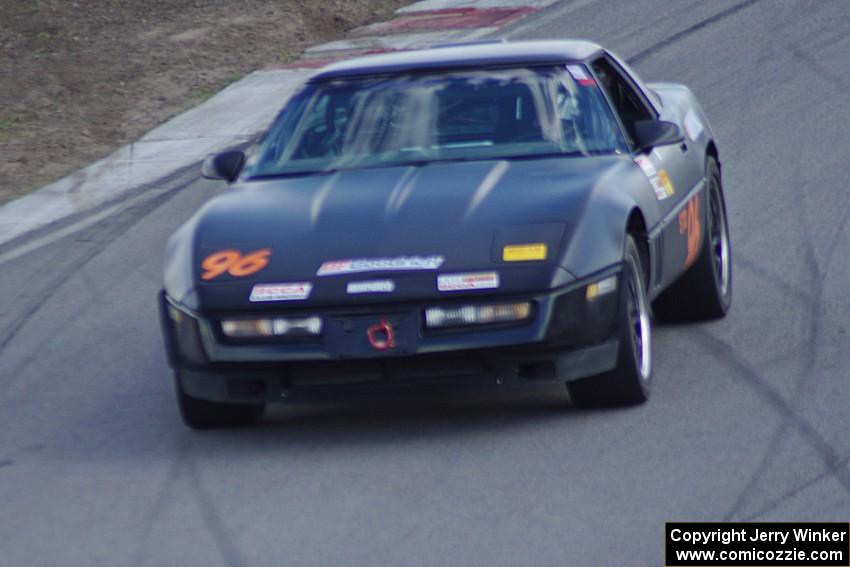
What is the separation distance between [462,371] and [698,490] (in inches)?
42.3

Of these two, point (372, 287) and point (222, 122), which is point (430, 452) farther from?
point (222, 122)

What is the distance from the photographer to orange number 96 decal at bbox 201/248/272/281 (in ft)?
20.8

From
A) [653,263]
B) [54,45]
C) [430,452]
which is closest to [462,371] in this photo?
[430,452]

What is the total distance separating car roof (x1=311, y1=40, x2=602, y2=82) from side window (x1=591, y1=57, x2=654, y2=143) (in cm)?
10

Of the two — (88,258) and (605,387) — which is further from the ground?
(605,387)

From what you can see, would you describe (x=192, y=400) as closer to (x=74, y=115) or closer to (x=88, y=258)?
(x=88, y=258)

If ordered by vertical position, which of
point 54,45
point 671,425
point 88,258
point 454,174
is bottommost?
point 54,45

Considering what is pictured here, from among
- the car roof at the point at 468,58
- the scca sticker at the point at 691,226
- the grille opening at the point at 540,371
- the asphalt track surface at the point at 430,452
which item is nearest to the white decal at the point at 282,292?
the asphalt track surface at the point at 430,452

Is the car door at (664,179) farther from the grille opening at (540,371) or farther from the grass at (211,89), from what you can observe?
the grass at (211,89)

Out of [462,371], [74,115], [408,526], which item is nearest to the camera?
[408,526]

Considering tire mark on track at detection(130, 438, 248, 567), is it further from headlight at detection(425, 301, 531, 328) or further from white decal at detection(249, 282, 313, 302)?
headlight at detection(425, 301, 531, 328)

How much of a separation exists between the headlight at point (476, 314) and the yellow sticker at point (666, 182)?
1600 millimetres

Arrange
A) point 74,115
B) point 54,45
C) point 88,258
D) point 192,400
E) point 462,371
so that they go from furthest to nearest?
point 54,45
point 74,115
point 88,258
point 192,400
point 462,371

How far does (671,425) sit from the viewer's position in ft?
20.8
